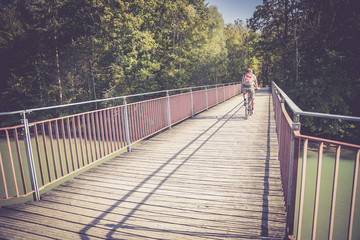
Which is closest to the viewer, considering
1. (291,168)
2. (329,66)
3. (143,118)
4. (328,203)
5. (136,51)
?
(291,168)

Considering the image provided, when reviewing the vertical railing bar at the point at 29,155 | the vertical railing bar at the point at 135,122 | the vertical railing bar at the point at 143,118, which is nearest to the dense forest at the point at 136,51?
the vertical railing bar at the point at 143,118

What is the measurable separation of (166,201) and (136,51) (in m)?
17.8

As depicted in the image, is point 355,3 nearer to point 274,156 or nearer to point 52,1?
point 274,156

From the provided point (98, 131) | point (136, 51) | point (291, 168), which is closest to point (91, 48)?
point (136, 51)

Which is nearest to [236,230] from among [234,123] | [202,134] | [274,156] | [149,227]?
[149,227]

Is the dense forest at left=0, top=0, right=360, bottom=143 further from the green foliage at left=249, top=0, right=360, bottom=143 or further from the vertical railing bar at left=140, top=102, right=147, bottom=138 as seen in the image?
the vertical railing bar at left=140, top=102, right=147, bottom=138

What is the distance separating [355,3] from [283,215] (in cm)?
2255

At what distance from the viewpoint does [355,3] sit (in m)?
17.6

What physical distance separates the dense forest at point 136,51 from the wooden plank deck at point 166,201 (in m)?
15.8

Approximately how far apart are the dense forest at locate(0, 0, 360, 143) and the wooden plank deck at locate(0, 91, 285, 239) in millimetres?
15817

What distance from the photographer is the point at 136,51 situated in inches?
750

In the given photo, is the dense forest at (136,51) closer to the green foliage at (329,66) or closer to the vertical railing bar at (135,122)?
the green foliage at (329,66)

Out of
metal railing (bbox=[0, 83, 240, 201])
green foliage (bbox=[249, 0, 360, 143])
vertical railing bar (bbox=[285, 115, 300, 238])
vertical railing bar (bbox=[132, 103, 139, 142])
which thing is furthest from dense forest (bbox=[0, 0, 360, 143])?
vertical railing bar (bbox=[285, 115, 300, 238])

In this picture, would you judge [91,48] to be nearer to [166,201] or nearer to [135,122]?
[135,122]
